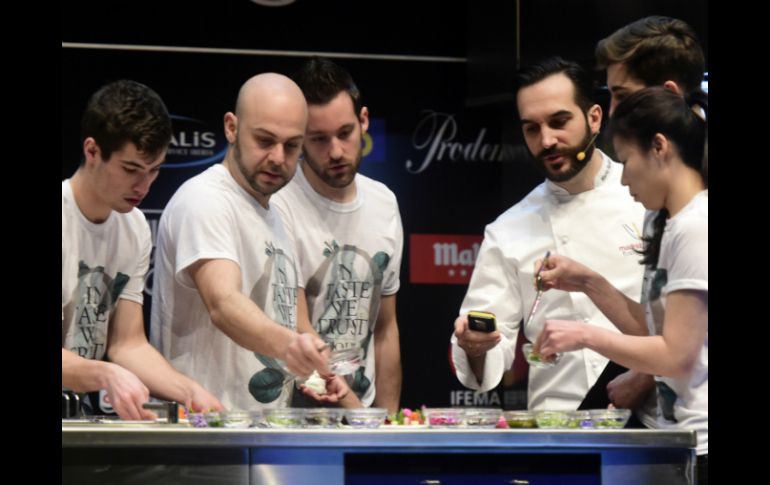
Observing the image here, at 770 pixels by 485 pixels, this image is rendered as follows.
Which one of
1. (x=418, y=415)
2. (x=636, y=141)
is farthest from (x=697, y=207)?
(x=418, y=415)

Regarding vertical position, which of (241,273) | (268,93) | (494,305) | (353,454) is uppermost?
(268,93)

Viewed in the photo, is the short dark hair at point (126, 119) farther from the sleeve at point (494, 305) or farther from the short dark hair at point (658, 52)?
the short dark hair at point (658, 52)

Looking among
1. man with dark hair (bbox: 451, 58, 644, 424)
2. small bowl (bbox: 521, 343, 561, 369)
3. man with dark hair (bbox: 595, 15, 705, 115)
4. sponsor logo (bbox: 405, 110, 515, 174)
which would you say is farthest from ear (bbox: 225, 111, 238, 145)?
man with dark hair (bbox: 595, 15, 705, 115)

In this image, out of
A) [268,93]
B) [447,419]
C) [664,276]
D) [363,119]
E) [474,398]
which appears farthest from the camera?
[474,398]

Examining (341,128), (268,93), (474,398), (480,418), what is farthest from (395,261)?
(480,418)

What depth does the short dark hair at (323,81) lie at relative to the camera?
3600 millimetres

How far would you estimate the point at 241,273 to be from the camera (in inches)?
132

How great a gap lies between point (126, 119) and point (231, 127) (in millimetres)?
345

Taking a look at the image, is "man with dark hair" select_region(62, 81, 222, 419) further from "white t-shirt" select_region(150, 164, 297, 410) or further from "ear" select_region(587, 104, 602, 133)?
"ear" select_region(587, 104, 602, 133)

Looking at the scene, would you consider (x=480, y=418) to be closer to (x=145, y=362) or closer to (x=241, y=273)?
(x=241, y=273)

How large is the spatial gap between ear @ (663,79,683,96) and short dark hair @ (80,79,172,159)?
166cm

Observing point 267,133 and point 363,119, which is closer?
point 267,133

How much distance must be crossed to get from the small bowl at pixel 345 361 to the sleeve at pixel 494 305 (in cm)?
36

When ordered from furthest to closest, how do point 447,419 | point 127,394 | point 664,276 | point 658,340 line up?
point 664,276, point 658,340, point 127,394, point 447,419
